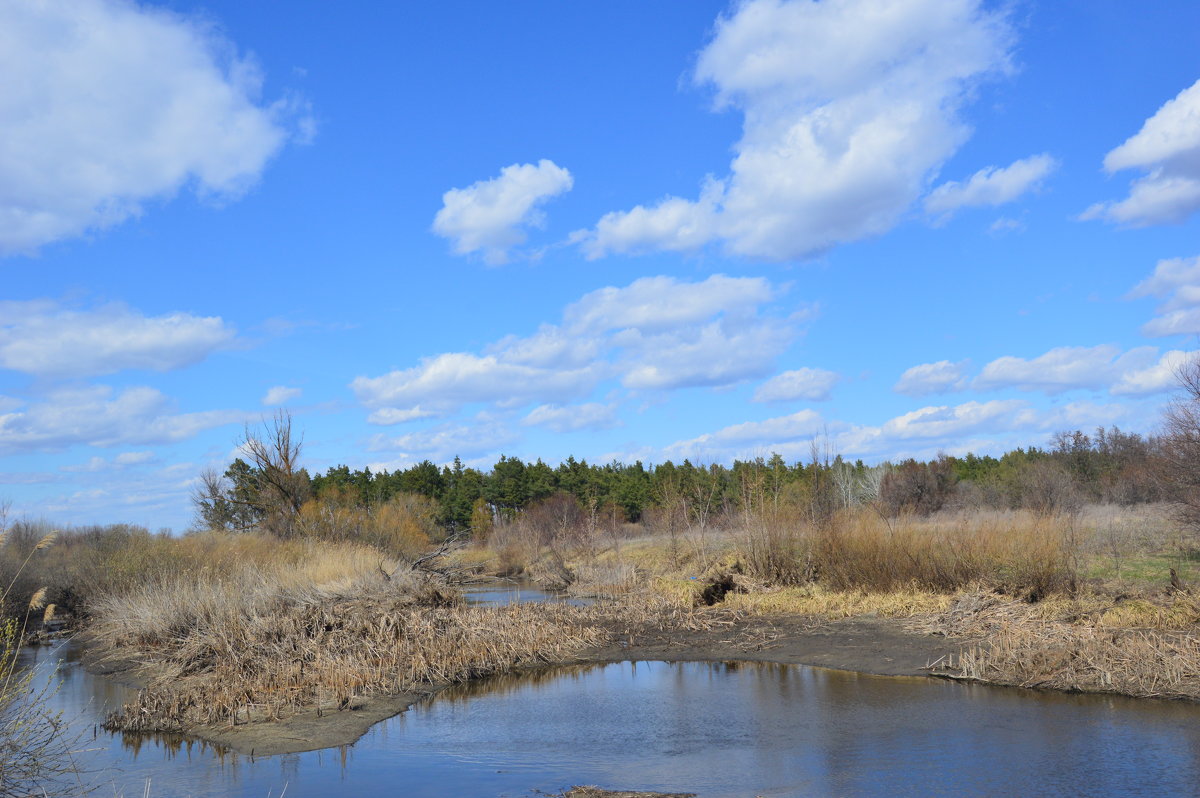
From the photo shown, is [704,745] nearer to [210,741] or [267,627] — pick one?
[210,741]

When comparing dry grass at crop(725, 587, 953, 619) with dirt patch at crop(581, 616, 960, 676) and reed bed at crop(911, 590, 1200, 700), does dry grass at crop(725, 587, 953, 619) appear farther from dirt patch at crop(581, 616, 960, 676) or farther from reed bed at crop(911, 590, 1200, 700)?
reed bed at crop(911, 590, 1200, 700)

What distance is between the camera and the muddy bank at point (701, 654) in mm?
12922

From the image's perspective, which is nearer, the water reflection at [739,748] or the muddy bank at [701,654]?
the water reflection at [739,748]

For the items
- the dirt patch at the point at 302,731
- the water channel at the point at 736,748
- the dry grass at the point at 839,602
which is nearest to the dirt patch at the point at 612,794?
the water channel at the point at 736,748

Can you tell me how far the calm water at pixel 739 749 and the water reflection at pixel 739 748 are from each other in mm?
32

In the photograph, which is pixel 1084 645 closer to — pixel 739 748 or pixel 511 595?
pixel 739 748

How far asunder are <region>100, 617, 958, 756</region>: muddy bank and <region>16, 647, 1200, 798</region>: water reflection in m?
0.46

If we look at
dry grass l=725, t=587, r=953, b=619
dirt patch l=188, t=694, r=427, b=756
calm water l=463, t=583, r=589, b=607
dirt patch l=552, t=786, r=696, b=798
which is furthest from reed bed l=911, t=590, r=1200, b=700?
calm water l=463, t=583, r=589, b=607

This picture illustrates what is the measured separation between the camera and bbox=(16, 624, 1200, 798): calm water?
9594 mm

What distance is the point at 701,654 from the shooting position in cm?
1878

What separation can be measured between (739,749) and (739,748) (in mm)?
48

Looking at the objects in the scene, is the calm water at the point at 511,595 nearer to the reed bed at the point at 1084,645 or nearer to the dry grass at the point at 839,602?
the dry grass at the point at 839,602

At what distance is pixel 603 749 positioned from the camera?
460 inches

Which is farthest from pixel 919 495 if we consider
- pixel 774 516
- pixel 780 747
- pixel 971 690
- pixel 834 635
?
pixel 780 747
